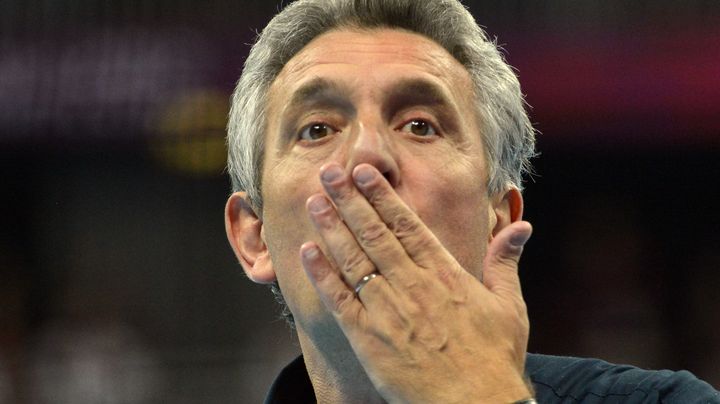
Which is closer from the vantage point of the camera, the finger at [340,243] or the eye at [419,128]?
the finger at [340,243]

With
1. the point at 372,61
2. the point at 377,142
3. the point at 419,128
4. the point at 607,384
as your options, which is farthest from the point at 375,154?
the point at 607,384

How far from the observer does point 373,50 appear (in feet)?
7.80

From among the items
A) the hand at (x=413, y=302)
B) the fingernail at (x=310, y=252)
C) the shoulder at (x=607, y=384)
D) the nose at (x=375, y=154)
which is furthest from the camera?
the shoulder at (x=607, y=384)

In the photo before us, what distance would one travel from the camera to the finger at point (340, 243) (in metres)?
1.88

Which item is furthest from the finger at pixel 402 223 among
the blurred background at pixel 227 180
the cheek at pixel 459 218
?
the blurred background at pixel 227 180

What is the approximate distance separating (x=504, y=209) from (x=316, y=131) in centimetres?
60

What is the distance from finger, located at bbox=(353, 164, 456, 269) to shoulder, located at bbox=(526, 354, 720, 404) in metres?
0.73

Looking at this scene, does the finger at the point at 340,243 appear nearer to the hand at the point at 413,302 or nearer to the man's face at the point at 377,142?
the hand at the point at 413,302

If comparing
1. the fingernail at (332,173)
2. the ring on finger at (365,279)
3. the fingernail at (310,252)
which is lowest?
the ring on finger at (365,279)

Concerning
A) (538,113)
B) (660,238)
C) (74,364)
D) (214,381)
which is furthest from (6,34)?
(660,238)

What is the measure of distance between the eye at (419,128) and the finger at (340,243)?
417 mm

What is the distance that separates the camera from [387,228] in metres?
1.86

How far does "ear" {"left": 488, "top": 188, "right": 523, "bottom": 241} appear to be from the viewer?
99.7 inches

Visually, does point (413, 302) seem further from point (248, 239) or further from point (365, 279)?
point (248, 239)
